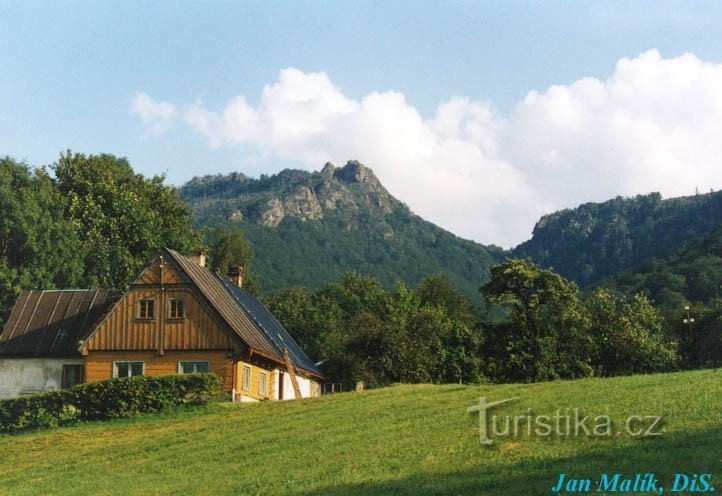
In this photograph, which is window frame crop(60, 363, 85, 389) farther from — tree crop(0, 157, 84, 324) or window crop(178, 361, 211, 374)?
tree crop(0, 157, 84, 324)

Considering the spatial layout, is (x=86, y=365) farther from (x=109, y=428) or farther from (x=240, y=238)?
(x=240, y=238)

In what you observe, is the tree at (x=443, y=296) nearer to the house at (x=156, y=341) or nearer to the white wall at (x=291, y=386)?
the white wall at (x=291, y=386)

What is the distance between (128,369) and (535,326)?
2792cm

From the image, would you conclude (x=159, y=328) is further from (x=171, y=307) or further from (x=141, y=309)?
(x=141, y=309)

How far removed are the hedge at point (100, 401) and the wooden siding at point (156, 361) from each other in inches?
138

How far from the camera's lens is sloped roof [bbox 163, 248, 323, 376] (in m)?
41.3

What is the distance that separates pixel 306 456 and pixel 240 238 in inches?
2653

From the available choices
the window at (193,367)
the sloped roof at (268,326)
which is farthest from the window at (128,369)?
the sloped roof at (268,326)

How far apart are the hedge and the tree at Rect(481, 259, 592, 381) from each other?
2586cm

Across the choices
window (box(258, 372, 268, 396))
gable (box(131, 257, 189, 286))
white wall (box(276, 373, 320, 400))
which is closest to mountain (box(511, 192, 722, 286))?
white wall (box(276, 373, 320, 400))

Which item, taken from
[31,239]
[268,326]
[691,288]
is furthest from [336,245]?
[268,326]

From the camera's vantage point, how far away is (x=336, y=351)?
61.2 meters

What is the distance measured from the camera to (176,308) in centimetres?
4156

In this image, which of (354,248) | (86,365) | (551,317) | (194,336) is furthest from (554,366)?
(354,248)
